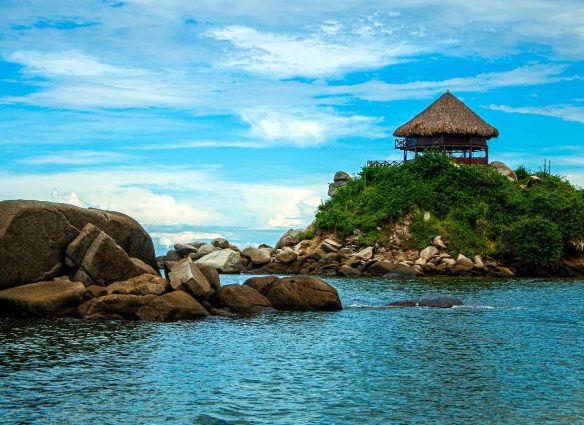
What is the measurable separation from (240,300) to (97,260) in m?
6.12

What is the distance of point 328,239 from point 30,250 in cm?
3845

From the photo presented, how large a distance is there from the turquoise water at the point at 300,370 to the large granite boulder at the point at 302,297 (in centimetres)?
118

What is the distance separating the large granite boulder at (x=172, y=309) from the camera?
89.1ft

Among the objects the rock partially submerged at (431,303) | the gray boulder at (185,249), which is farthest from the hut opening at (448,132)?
the rock partially submerged at (431,303)

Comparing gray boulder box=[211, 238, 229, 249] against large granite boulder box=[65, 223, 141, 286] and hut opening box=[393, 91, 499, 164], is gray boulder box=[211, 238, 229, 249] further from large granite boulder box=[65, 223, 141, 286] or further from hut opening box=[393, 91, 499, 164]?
large granite boulder box=[65, 223, 141, 286]

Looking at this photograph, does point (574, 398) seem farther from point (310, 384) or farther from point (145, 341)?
point (145, 341)

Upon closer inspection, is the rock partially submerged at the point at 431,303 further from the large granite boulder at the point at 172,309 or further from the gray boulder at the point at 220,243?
the gray boulder at the point at 220,243

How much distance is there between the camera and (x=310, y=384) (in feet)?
54.5

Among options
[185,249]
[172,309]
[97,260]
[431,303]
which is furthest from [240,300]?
[185,249]

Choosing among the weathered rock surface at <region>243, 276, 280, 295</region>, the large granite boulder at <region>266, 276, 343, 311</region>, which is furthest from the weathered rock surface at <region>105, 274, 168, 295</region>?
the large granite boulder at <region>266, 276, 343, 311</region>

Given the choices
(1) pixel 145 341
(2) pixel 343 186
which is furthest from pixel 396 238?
(1) pixel 145 341

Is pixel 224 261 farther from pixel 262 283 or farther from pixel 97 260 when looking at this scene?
pixel 97 260

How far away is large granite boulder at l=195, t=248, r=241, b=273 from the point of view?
6104cm

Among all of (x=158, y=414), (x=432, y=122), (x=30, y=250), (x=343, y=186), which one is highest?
(x=432, y=122)
